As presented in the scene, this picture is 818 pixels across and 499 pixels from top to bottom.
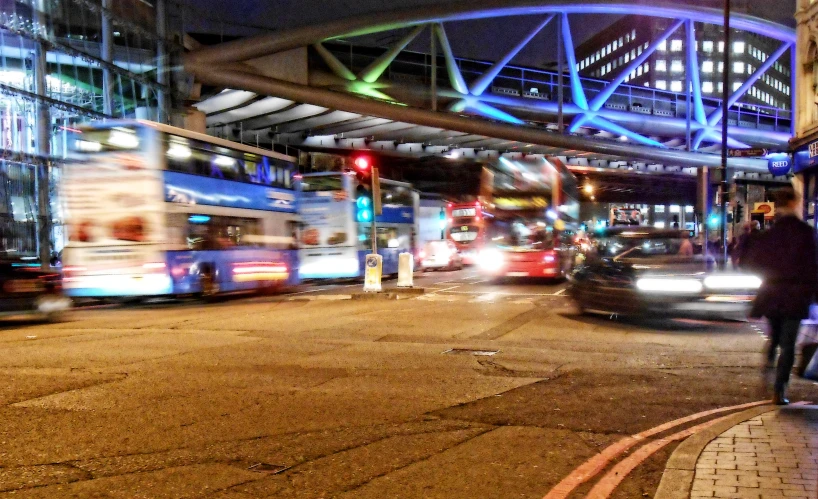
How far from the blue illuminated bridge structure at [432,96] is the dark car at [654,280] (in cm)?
2468

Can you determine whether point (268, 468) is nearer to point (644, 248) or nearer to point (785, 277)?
point (785, 277)

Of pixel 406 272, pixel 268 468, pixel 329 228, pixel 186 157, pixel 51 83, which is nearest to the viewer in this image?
pixel 268 468

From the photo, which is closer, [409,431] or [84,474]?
[84,474]

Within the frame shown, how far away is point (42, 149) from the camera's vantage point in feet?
79.2

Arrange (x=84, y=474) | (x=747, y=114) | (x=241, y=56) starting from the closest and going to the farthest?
(x=84, y=474)
(x=241, y=56)
(x=747, y=114)

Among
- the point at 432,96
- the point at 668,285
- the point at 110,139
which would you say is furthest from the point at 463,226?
the point at 668,285

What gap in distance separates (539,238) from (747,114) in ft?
153

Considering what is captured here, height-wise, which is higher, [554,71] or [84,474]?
[554,71]

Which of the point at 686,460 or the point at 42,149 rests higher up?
the point at 42,149

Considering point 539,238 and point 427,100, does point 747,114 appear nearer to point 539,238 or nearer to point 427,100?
point 427,100

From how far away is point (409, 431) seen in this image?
5.63 meters

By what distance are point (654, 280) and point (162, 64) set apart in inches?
1064

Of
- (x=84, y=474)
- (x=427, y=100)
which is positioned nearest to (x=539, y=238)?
(x=84, y=474)

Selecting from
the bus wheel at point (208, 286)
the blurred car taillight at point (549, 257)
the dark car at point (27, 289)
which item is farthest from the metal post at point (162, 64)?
the dark car at point (27, 289)
